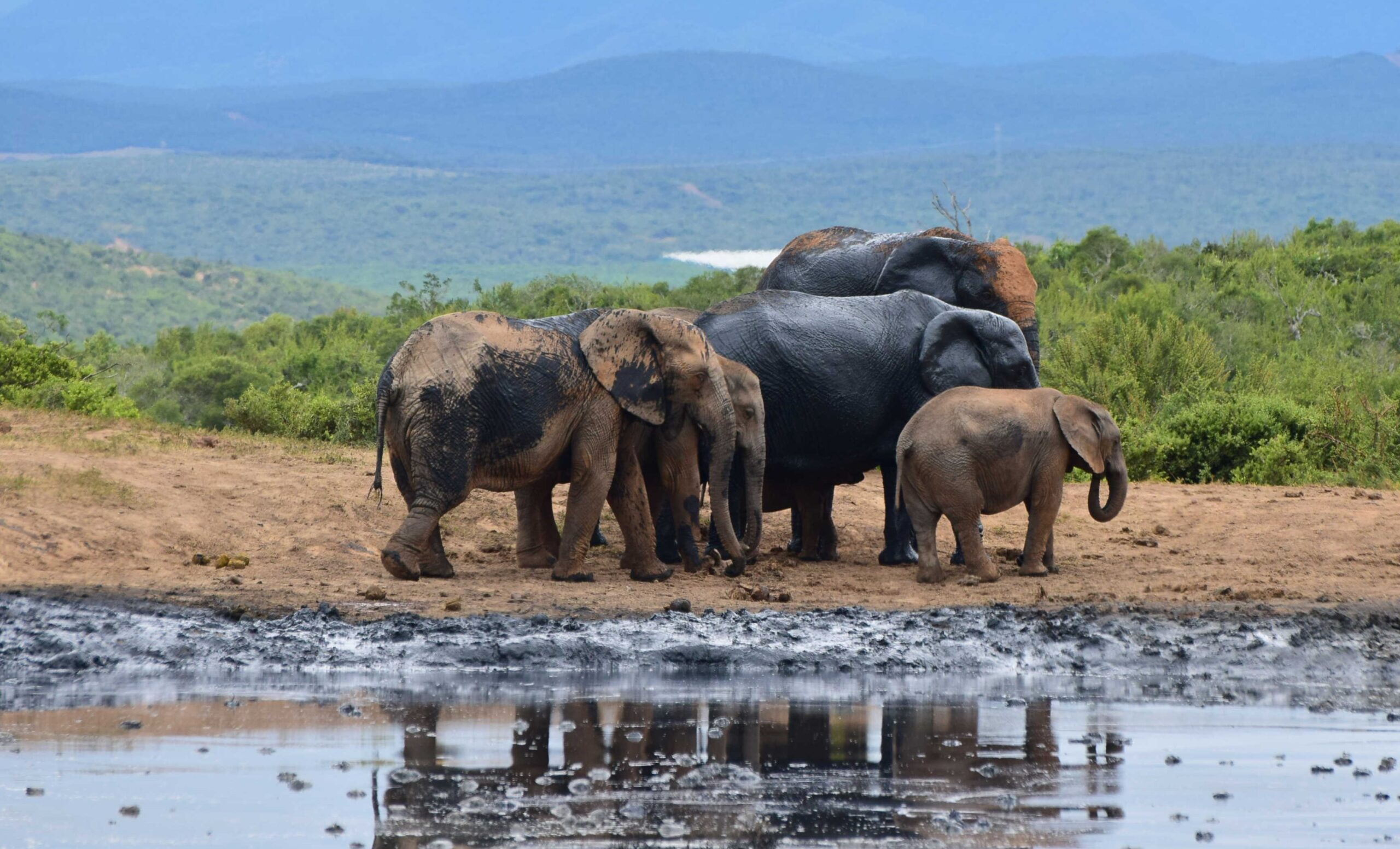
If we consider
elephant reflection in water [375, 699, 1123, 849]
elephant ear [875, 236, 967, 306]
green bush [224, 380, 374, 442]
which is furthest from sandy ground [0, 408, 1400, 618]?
green bush [224, 380, 374, 442]

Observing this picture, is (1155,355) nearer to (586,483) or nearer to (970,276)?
(970,276)

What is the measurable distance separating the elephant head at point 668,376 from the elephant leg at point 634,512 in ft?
0.97

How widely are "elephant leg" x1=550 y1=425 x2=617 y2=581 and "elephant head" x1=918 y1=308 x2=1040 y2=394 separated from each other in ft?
8.28

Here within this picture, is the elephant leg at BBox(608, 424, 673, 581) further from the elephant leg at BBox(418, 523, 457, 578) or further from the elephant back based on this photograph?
the elephant back

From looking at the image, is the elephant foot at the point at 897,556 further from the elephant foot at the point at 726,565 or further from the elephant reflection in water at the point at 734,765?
the elephant reflection in water at the point at 734,765

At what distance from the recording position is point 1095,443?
1260 centimetres

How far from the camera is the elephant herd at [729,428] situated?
→ 1174 cm

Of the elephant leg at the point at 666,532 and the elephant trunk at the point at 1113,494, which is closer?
the elephant trunk at the point at 1113,494

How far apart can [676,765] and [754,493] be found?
5.27m

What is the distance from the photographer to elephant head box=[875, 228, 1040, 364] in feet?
51.7

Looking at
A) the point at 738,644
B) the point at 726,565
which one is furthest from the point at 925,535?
the point at 738,644

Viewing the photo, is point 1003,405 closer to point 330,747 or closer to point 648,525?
point 648,525

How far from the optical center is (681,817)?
671cm

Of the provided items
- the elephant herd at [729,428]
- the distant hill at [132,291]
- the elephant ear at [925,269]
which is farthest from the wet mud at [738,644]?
the distant hill at [132,291]
